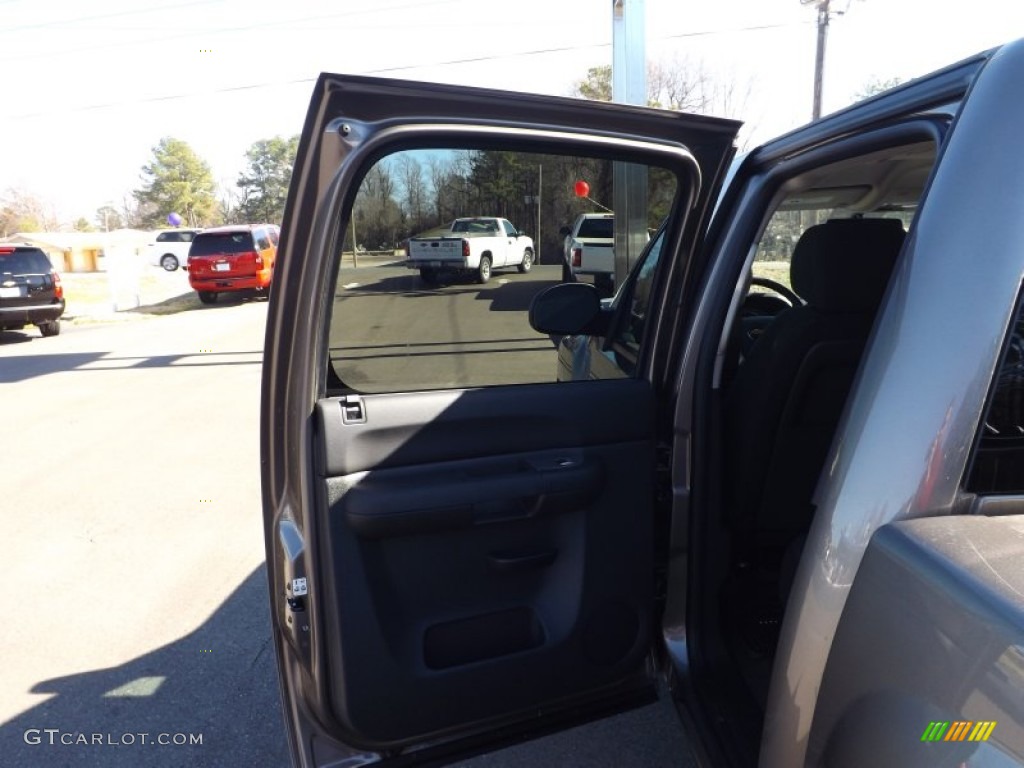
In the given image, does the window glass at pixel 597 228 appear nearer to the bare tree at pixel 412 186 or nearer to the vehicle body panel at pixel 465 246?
the vehicle body panel at pixel 465 246

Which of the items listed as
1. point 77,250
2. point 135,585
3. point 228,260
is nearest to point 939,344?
point 135,585

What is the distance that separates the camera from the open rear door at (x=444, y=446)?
66.0 inches

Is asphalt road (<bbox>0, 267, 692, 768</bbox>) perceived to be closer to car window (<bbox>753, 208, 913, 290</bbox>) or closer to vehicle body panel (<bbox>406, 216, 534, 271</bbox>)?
vehicle body panel (<bbox>406, 216, 534, 271</bbox>)

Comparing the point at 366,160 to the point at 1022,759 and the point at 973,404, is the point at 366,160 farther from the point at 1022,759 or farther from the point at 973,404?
the point at 1022,759

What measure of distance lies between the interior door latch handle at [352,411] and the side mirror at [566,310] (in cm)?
55

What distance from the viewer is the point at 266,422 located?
176 cm

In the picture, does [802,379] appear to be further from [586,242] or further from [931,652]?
[931,652]

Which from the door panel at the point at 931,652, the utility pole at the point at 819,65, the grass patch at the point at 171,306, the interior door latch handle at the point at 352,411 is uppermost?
the utility pole at the point at 819,65

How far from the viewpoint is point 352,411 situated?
1.72 metres

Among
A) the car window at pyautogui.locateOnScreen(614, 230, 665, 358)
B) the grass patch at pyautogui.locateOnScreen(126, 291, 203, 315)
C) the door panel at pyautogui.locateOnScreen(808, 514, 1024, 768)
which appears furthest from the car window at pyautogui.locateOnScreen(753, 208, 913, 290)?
the grass patch at pyautogui.locateOnScreen(126, 291, 203, 315)

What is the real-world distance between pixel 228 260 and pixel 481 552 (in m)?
19.9

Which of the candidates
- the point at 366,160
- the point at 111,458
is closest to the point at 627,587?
the point at 366,160

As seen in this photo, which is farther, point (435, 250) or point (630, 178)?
point (630, 178)

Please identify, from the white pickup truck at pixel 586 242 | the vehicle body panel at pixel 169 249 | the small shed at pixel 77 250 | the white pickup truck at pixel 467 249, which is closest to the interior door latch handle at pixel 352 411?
the white pickup truck at pixel 467 249
